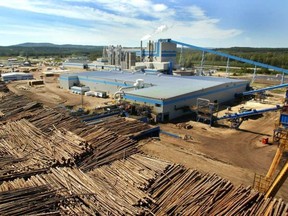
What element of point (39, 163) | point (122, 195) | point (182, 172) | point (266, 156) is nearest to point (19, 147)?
point (39, 163)

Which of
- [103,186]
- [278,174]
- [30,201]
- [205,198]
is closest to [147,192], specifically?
[103,186]

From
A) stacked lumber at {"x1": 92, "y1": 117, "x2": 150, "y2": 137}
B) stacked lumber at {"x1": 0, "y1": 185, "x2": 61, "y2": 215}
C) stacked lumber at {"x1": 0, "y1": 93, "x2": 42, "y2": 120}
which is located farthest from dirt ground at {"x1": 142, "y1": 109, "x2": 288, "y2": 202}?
stacked lumber at {"x1": 0, "y1": 93, "x2": 42, "y2": 120}

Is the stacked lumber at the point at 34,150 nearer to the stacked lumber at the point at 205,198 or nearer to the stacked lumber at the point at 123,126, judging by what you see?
the stacked lumber at the point at 123,126

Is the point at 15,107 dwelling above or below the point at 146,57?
below

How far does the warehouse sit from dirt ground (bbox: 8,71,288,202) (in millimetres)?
3472

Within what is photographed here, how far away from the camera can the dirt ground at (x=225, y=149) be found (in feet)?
64.0

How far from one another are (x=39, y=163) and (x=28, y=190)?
12.5 ft

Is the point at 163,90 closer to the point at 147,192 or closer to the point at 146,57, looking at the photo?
the point at 147,192

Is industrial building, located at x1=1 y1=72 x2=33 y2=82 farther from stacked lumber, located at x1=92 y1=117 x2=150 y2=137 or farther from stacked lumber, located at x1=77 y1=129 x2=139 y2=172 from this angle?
stacked lumber, located at x1=77 y1=129 x2=139 y2=172

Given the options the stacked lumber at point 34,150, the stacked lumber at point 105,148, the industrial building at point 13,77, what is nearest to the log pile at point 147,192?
the stacked lumber at point 105,148

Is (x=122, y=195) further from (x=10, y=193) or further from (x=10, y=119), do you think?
(x=10, y=119)

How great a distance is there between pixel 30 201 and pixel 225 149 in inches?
824

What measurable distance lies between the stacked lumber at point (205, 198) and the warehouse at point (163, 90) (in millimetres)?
21780

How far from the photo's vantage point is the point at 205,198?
43.1ft
